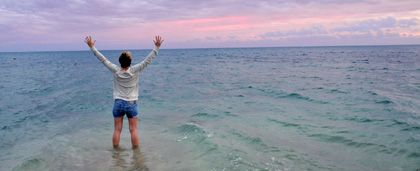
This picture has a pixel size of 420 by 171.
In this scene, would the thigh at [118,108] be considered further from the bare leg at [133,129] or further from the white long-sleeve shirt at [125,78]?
the bare leg at [133,129]

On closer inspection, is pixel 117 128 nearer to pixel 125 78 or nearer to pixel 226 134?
pixel 125 78

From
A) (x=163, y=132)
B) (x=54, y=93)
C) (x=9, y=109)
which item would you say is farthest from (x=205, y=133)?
(x=54, y=93)

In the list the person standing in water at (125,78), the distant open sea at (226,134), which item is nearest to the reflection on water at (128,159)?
the distant open sea at (226,134)

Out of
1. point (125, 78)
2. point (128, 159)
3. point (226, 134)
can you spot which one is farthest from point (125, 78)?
point (226, 134)

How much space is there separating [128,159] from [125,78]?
1.89 metres

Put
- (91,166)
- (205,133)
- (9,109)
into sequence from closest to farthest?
(91,166) < (205,133) < (9,109)

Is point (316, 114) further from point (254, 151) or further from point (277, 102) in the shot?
point (254, 151)

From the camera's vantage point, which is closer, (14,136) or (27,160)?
(27,160)

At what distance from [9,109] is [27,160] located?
27.0ft

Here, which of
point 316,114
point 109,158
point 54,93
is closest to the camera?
point 109,158

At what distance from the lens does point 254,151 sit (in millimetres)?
7023

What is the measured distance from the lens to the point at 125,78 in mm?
6082

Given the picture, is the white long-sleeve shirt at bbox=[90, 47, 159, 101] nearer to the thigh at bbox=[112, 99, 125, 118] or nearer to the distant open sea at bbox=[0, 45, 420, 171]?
the thigh at bbox=[112, 99, 125, 118]

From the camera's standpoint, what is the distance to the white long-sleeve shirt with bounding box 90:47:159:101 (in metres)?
6.03
